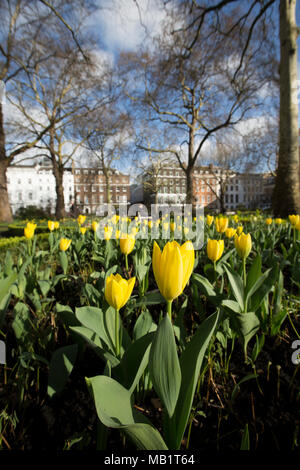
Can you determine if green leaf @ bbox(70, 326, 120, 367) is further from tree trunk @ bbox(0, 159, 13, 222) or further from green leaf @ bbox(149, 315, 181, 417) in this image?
tree trunk @ bbox(0, 159, 13, 222)

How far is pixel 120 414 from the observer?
580 millimetres

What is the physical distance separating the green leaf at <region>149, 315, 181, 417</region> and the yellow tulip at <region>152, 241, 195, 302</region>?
92 millimetres

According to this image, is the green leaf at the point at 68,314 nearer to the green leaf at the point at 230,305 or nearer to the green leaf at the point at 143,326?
the green leaf at the point at 143,326

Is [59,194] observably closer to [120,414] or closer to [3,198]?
[3,198]

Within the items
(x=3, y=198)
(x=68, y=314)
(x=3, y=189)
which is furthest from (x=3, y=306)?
(x=3, y=189)

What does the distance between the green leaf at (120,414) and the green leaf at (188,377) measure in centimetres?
7

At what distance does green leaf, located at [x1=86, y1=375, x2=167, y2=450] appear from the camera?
52 centimetres

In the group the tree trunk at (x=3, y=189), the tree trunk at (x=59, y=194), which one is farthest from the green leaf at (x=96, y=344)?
the tree trunk at (x=59, y=194)

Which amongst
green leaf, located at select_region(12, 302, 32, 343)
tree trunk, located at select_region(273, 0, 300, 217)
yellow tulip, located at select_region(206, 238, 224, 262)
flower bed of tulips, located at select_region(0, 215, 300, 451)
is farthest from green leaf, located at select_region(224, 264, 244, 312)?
tree trunk, located at select_region(273, 0, 300, 217)

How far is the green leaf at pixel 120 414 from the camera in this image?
52 centimetres

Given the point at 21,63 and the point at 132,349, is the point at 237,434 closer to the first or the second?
the point at 132,349

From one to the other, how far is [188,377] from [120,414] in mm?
187
